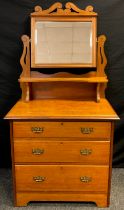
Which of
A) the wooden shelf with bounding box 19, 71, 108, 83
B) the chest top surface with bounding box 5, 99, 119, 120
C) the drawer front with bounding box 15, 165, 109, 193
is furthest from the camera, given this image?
the wooden shelf with bounding box 19, 71, 108, 83

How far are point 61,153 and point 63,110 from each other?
311mm

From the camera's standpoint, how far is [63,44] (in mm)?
2039

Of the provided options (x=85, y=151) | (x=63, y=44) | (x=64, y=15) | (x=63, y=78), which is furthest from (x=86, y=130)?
(x=64, y=15)

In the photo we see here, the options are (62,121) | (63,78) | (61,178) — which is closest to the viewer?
(62,121)

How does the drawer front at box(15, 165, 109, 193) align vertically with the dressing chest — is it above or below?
below

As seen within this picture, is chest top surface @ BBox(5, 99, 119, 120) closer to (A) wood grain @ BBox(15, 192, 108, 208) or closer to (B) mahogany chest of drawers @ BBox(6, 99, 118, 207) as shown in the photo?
(B) mahogany chest of drawers @ BBox(6, 99, 118, 207)

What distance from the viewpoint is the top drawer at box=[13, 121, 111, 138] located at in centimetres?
171

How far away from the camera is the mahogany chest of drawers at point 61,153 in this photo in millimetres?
1710

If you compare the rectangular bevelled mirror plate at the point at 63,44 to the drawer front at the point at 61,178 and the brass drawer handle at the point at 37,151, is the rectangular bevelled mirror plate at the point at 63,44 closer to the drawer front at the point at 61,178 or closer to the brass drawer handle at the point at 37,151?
the brass drawer handle at the point at 37,151

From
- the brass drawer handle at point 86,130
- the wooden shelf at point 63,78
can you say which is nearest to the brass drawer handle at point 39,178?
the brass drawer handle at point 86,130

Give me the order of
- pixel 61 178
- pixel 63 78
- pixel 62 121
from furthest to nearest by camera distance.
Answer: pixel 63 78 < pixel 61 178 < pixel 62 121

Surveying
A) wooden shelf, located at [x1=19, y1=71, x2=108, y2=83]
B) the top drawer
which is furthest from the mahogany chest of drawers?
wooden shelf, located at [x1=19, y1=71, x2=108, y2=83]

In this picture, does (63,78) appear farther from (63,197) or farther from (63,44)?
(63,197)

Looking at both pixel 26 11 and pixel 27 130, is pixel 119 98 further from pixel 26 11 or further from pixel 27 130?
pixel 26 11
